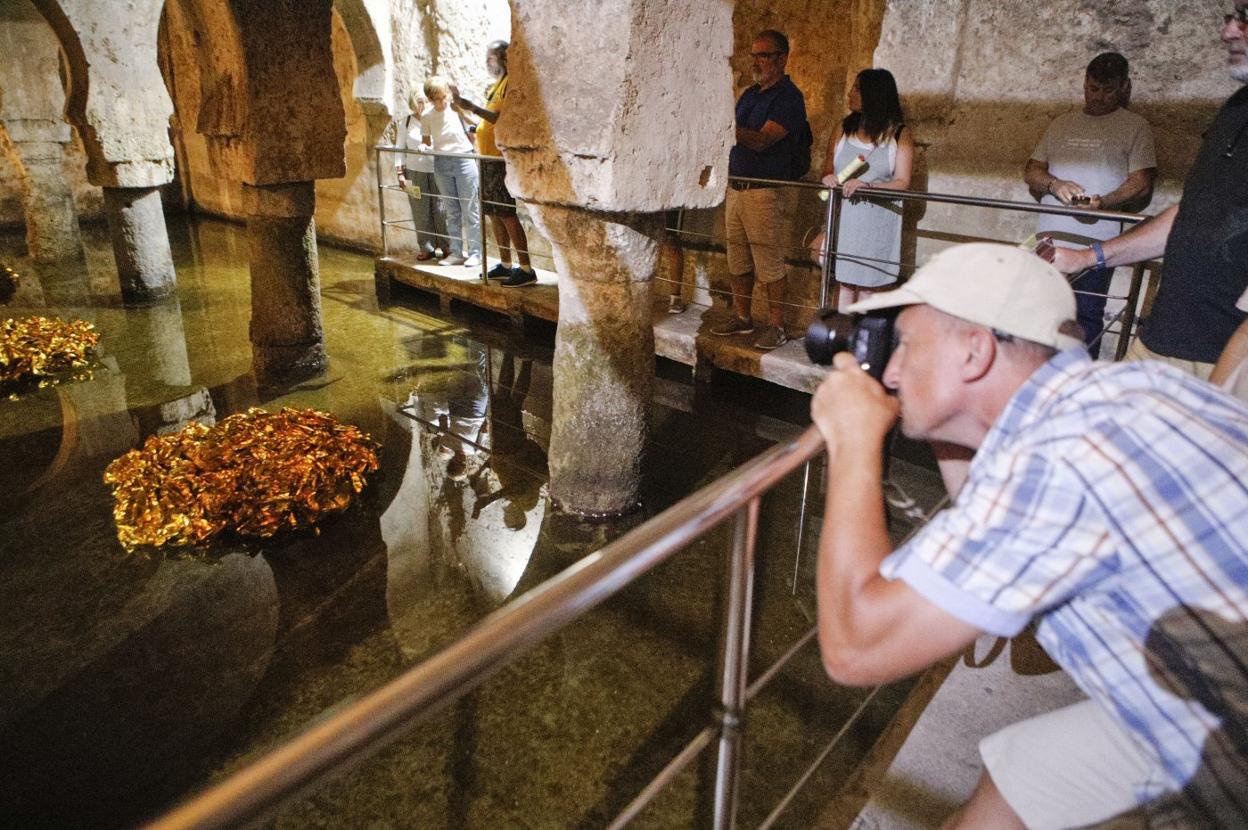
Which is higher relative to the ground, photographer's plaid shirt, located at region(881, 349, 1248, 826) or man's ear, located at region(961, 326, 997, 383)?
man's ear, located at region(961, 326, 997, 383)

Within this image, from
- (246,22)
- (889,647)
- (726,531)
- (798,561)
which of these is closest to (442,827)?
(726,531)

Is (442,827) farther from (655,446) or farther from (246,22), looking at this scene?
(246,22)

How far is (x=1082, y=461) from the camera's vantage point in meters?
0.99

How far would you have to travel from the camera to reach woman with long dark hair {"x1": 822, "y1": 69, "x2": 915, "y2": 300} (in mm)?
4355

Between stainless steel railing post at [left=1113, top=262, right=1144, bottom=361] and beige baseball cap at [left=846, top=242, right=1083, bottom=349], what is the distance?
2987mm

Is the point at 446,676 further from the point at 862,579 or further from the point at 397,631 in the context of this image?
the point at 397,631

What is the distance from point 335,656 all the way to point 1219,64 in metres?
5.07

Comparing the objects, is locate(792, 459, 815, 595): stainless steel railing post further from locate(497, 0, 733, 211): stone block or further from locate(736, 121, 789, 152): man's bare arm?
locate(736, 121, 789, 152): man's bare arm

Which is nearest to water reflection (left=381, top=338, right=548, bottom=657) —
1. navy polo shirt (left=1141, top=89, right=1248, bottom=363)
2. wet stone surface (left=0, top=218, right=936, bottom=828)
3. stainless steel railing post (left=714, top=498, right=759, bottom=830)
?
wet stone surface (left=0, top=218, right=936, bottom=828)

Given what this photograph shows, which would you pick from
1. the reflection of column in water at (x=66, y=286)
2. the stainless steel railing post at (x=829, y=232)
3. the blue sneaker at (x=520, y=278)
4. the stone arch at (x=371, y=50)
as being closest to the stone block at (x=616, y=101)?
the stainless steel railing post at (x=829, y=232)

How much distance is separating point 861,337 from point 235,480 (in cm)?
335

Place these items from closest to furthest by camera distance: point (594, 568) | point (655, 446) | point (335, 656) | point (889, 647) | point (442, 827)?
1. point (594, 568)
2. point (889, 647)
3. point (442, 827)
4. point (335, 656)
5. point (655, 446)

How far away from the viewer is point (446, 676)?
0.80 metres

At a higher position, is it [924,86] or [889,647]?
[924,86]
